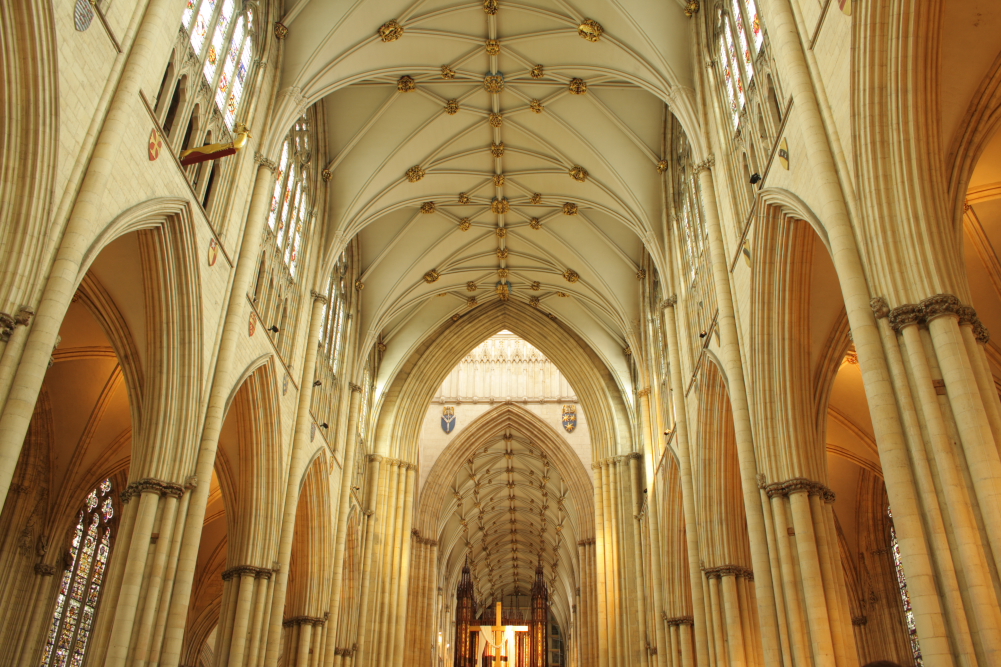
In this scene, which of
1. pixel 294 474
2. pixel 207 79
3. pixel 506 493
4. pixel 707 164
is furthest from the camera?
pixel 506 493

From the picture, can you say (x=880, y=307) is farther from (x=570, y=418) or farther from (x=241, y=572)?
(x=570, y=418)

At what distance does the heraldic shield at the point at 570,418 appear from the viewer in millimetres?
34156

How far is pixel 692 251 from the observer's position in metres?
17.3

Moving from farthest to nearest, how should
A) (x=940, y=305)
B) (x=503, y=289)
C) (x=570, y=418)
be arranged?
(x=570, y=418) < (x=503, y=289) < (x=940, y=305)

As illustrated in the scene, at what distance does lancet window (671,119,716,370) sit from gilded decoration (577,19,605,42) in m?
3.00

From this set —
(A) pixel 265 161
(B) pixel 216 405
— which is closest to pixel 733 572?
(B) pixel 216 405

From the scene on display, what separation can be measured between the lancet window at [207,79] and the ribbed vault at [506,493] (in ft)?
70.0

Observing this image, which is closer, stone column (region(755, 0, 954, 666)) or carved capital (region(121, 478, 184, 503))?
stone column (region(755, 0, 954, 666))

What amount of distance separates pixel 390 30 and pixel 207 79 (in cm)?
498

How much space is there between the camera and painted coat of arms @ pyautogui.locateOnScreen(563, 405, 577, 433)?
112 ft

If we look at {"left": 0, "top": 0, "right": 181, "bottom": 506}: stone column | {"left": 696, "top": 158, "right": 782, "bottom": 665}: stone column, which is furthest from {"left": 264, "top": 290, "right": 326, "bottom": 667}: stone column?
{"left": 696, "top": 158, "right": 782, "bottom": 665}: stone column

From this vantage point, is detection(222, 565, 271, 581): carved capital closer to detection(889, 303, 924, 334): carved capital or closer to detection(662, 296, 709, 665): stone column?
detection(662, 296, 709, 665): stone column

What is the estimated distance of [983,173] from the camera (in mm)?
11805

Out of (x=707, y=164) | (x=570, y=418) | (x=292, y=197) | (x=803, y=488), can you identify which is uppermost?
(x=570, y=418)
